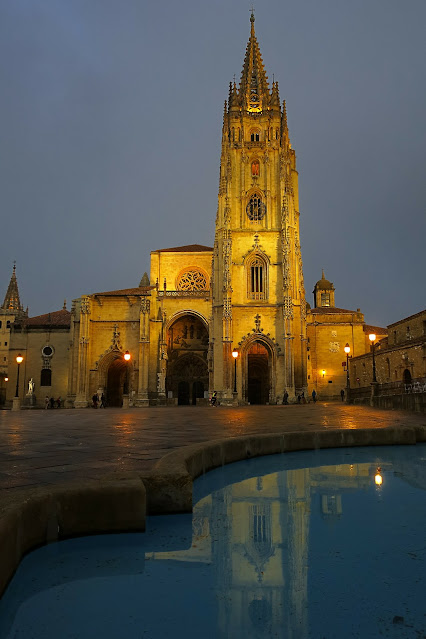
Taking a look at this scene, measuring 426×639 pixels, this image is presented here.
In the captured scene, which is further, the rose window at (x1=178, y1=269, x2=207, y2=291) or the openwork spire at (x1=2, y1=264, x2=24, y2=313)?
the openwork spire at (x1=2, y1=264, x2=24, y2=313)

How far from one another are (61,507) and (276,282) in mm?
36299

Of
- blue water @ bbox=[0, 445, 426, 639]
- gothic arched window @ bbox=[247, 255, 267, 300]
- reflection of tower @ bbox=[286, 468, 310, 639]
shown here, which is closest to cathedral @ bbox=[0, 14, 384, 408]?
gothic arched window @ bbox=[247, 255, 267, 300]

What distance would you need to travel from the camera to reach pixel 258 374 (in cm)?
4422

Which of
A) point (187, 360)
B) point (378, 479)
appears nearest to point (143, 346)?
point (187, 360)

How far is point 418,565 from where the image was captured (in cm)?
308

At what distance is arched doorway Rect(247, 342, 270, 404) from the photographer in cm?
4175

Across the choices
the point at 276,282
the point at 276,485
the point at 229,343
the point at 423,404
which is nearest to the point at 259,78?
the point at 276,282

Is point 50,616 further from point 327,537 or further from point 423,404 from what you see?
point 423,404

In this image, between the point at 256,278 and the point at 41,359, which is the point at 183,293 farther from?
the point at 41,359

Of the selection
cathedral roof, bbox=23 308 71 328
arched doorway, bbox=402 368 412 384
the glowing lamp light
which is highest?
cathedral roof, bbox=23 308 71 328

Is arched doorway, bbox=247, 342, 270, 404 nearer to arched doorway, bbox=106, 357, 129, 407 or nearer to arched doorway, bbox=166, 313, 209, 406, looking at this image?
arched doorway, bbox=166, 313, 209, 406

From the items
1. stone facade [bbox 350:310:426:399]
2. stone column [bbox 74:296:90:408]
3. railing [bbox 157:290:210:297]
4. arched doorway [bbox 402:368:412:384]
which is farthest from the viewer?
railing [bbox 157:290:210:297]

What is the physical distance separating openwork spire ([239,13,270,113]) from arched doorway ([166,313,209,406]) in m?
20.2

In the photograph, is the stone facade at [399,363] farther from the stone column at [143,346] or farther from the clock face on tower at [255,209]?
the stone column at [143,346]
